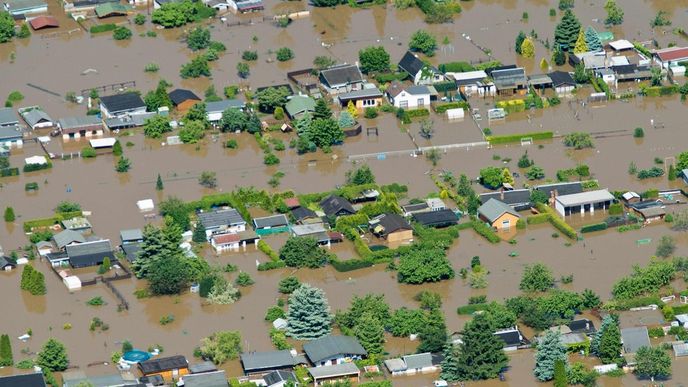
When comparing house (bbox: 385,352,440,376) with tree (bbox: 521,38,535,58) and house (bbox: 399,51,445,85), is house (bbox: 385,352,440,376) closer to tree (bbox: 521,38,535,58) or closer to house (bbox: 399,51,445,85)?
house (bbox: 399,51,445,85)

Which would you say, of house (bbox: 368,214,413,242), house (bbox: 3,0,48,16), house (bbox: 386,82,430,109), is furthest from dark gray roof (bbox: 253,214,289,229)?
house (bbox: 3,0,48,16)

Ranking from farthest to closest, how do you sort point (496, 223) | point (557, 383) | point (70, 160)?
1. point (70, 160)
2. point (496, 223)
3. point (557, 383)

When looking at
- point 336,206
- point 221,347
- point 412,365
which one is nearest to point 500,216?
point 336,206

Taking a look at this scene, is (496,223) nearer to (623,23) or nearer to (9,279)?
(9,279)

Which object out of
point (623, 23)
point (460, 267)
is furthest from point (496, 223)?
point (623, 23)

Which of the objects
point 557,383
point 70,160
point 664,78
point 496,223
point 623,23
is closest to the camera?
point 557,383

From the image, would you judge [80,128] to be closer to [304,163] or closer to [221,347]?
[304,163]

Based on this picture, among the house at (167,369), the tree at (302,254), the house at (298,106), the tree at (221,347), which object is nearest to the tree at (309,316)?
the tree at (221,347)

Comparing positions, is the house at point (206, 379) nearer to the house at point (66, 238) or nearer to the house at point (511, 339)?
the house at point (511, 339)
